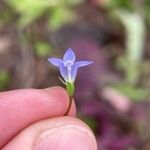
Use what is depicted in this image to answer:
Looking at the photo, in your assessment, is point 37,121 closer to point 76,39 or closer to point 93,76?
point 93,76

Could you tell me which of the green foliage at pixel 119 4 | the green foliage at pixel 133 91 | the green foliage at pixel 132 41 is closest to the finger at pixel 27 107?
the green foliage at pixel 133 91

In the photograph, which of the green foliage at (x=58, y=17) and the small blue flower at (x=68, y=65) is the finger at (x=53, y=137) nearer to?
the small blue flower at (x=68, y=65)

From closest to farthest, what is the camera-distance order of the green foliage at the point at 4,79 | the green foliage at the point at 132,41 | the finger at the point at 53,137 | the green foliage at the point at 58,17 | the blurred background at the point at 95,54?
the finger at the point at 53,137 → the blurred background at the point at 95,54 → the green foliage at the point at 4,79 → the green foliage at the point at 132,41 → the green foliage at the point at 58,17

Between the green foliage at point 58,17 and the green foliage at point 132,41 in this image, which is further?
the green foliage at point 58,17

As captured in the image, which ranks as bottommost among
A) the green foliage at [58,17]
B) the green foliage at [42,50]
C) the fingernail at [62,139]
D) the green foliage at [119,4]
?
the green foliage at [42,50]

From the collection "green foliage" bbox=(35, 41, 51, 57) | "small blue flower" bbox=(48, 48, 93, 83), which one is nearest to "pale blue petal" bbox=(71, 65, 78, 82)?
"small blue flower" bbox=(48, 48, 93, 83)

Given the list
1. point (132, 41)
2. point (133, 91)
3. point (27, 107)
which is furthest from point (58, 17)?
point (27, 107)

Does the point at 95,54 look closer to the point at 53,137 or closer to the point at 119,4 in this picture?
the point at 119,4
